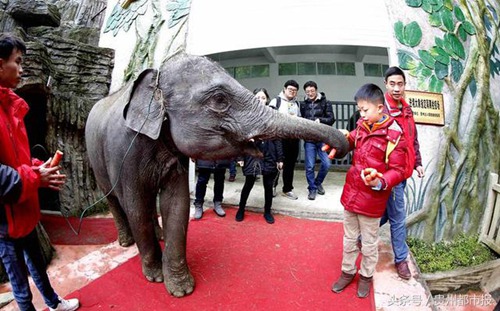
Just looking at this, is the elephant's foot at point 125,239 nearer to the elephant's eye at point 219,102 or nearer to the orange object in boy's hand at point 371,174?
the elephant's eye at point 219,102

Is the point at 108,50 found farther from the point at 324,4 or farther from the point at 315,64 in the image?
the point at 315,64

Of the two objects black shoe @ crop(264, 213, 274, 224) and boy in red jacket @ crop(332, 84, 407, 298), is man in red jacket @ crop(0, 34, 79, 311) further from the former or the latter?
black shoe @ crop(264, 213, 274, 224)

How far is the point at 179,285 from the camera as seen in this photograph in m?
2.61

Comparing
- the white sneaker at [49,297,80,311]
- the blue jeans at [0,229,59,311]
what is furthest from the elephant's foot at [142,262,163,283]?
the blue jeans at [0,229,59,311]

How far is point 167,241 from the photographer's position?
267 cm

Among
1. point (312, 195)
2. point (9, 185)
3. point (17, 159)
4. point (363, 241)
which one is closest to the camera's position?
point (9, 185)

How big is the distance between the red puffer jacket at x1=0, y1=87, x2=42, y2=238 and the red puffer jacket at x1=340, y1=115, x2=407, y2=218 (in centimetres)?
210

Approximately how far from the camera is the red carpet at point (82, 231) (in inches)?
153

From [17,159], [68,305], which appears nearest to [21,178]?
[17,159]

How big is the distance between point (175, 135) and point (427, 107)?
9.85 feet

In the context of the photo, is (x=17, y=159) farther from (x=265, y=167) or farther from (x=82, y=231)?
(x=265, y=167)

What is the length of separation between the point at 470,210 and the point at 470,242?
392 mm

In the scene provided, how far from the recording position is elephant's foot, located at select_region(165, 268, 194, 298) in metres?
2.59

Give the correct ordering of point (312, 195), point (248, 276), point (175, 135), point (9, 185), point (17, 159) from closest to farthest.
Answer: point (9, 185), point (17, 159), point (175, 135), point (248, 276), point (312, 195)
